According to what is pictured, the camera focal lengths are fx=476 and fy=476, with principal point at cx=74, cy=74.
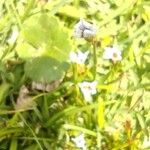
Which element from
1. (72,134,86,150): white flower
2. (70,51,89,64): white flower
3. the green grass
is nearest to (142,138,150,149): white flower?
the green grass

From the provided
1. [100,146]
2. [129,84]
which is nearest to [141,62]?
[129,84]

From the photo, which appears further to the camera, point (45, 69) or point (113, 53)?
point (113, 53)

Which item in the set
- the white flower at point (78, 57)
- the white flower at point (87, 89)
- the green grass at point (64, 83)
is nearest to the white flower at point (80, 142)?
the green grass at point (64, 83)

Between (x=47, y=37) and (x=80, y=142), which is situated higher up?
(x=47, y=37)

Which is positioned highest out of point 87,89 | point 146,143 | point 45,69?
point 45,69

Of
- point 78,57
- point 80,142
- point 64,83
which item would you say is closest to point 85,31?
point 78,57

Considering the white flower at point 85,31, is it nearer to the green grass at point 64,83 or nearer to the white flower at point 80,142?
the green grass at point 64,83

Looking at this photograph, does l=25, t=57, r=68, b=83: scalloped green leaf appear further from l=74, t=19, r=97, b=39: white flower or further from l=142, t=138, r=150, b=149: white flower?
l=142, t=138, r=150, b=149: white flower

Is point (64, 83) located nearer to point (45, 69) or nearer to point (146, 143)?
point (45, 69)
